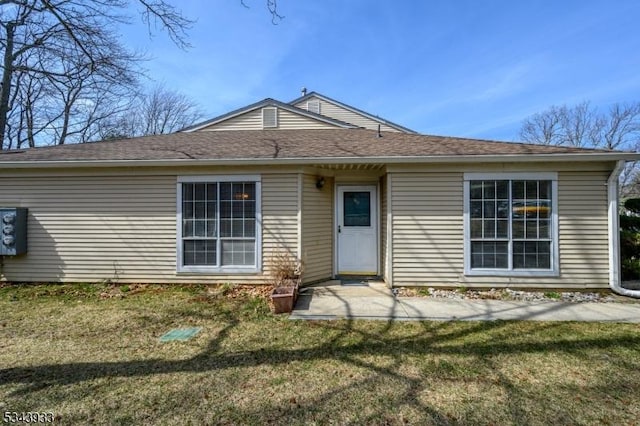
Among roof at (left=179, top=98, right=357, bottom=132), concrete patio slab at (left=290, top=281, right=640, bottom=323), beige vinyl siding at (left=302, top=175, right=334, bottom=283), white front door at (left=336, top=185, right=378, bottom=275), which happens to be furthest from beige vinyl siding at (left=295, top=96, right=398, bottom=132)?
concrete patio slab at (left=290, top=281, right=640, bottom=323)

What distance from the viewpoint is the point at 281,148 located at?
7.11 metres

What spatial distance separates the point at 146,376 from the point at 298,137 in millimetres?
6621

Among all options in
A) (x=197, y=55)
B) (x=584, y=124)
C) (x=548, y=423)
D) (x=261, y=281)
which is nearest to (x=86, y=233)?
(x=261, y=281)

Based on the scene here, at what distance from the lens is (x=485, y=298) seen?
588cm

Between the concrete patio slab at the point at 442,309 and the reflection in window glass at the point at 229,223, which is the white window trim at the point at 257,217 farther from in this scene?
the concrete patio slab at the point at 442,309

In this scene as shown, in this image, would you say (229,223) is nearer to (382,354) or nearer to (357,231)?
(357,231)

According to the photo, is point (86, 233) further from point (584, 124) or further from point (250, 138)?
point (584, 124)

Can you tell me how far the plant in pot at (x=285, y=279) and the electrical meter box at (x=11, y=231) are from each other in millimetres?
5237

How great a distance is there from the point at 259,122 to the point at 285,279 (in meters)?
5.77

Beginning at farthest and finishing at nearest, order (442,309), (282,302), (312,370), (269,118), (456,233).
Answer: (269,118) → (456,233) → (442,309) → (282,302) → (312,370)

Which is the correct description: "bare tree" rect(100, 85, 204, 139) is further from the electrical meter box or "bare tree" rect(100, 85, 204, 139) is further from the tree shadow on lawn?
the tree shadow on lawn

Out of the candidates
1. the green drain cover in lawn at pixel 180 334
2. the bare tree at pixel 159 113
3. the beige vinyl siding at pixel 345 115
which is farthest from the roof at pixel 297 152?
the bare tree at pixel 159 113

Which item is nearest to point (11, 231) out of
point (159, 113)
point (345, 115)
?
point (345, 115)

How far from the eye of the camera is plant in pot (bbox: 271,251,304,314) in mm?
5023
